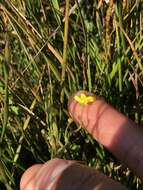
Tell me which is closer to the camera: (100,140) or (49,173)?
(49,173)

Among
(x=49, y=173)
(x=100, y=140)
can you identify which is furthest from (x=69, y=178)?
(x=100, y=140)

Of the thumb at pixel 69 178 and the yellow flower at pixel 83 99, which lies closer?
the thumb at pixel 69 178

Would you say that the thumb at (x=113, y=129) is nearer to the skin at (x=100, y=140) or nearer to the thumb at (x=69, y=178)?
the skin at (x=100, y=140)

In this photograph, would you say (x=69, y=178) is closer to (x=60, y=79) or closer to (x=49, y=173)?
(x=49, y=173)

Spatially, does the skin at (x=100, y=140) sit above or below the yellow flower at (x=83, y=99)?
below

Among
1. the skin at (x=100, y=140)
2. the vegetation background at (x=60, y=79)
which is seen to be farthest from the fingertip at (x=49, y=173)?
the vegetation background at (x=60, y=79)

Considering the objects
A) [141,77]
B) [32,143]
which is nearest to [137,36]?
[141,77]

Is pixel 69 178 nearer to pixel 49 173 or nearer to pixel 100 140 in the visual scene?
pixel 49 173
